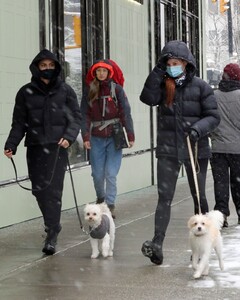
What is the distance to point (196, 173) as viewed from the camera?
8938 millimetres

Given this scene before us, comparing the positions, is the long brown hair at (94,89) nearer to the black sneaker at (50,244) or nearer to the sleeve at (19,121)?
the sleeve at (19,121)

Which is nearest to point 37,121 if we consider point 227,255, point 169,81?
point 169,81

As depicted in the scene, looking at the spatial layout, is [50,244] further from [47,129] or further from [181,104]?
[181,104]

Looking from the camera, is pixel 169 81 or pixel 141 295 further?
pixel 169 81

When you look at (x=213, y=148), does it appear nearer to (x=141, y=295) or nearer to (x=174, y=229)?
(x=174, y=229)

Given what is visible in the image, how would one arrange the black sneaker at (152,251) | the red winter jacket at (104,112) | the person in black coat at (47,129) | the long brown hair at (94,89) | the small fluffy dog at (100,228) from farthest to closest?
1. the red winter jacket at (104,112)
2. the long brown hair at (94,89)
3. the person in black coat at (47,129)
4. the small fluffy dog at (100,228)
5. the black sneaker at (152,251)

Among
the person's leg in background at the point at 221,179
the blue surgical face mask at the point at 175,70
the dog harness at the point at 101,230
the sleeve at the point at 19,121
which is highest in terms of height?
the blue surgical face mask at the point at 175,70

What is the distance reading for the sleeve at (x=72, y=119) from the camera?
9.43 metres

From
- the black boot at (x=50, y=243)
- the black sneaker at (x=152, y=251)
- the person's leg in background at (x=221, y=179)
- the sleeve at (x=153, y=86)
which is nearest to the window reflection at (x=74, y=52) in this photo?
the person's leg in background at (x=221, y=179)

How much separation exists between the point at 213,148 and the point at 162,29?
7.31 m

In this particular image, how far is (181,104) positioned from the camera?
28.6 ft

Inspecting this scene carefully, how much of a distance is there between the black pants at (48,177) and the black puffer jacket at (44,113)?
104 mm

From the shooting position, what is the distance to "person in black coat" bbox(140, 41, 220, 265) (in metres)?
8.66

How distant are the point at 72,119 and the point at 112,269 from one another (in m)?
1.71
